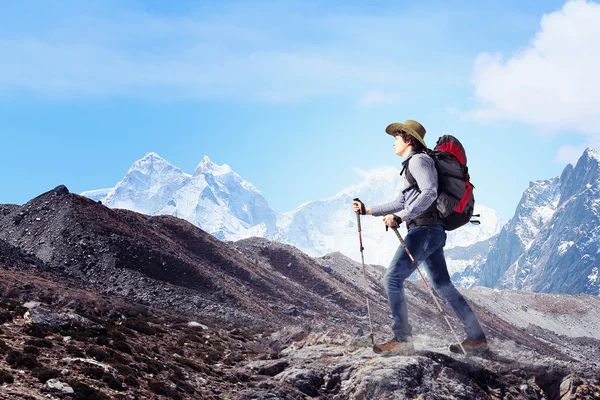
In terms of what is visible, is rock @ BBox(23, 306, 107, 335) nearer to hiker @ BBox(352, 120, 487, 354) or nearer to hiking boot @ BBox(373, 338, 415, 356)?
hiking boot @ BBox(373, 338, 415, 356)

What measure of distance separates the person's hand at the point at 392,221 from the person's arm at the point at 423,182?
0.54 feet

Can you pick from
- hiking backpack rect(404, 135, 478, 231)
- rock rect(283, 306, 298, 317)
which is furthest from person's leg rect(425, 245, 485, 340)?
rock rect(283, 306, 298, 317)

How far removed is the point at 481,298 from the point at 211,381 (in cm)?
14037

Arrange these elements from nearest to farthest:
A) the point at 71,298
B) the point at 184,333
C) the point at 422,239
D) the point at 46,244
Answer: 1. the point at 422,239
2. the point at 184,333
3. the point at 71,298
4. the point at 46,244

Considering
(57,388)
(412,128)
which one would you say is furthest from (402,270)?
(57,388)

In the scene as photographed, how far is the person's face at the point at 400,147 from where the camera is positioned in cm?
970

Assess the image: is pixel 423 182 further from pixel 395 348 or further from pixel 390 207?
Answer: pixel 395 348

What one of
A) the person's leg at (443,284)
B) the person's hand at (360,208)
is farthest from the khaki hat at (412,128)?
the person's leg at (443,284)

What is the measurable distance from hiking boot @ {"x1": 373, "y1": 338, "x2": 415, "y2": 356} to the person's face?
380 centimetres

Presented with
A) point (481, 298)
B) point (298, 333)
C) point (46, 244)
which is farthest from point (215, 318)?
point (481, 298)

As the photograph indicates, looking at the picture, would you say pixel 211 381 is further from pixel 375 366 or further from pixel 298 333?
pixel 298 333

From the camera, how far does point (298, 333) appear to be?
22.1 m

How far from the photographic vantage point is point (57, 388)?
401 inches

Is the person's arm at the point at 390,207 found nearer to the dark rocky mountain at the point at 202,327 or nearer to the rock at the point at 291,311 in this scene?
the dark rocky mountain at the point at 202,327
